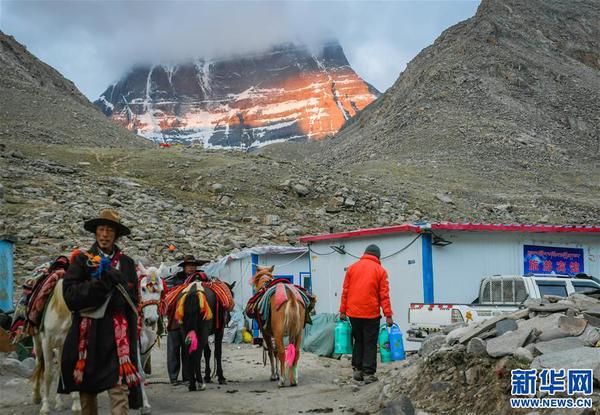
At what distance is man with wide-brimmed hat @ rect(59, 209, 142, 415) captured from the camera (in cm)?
532

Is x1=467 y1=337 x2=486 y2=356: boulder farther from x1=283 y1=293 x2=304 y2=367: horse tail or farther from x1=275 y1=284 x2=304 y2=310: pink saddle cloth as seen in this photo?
x1=275 y1=284 x2=304 y2=310: pink saddle cloth

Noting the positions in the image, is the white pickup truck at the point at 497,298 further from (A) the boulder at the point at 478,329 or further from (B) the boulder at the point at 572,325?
(B) the boulder at the point at 572,325

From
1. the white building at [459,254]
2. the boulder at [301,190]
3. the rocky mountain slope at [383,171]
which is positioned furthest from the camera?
the boulder at [301,190]

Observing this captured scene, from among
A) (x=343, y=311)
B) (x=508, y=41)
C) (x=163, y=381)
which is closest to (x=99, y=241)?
(x=343, y=311)

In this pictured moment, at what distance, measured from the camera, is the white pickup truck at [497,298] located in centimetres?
1027

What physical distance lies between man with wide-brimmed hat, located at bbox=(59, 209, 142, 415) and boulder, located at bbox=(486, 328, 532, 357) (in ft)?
10.5

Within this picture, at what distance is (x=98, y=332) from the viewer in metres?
5.42

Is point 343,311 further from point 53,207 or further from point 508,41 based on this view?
point 508,41

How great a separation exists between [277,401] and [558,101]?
68.6 m

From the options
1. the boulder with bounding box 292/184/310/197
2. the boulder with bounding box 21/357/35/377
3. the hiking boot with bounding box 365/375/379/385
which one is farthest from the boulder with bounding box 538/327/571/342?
the boulder with bounding box 292/184/310/197

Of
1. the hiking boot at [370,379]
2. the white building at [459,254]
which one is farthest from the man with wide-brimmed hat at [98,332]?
the white building at [459,254]

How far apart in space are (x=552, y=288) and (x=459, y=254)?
7.37 ft

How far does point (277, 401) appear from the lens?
8.45 metres

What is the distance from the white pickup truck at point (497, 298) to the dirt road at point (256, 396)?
889 mm
